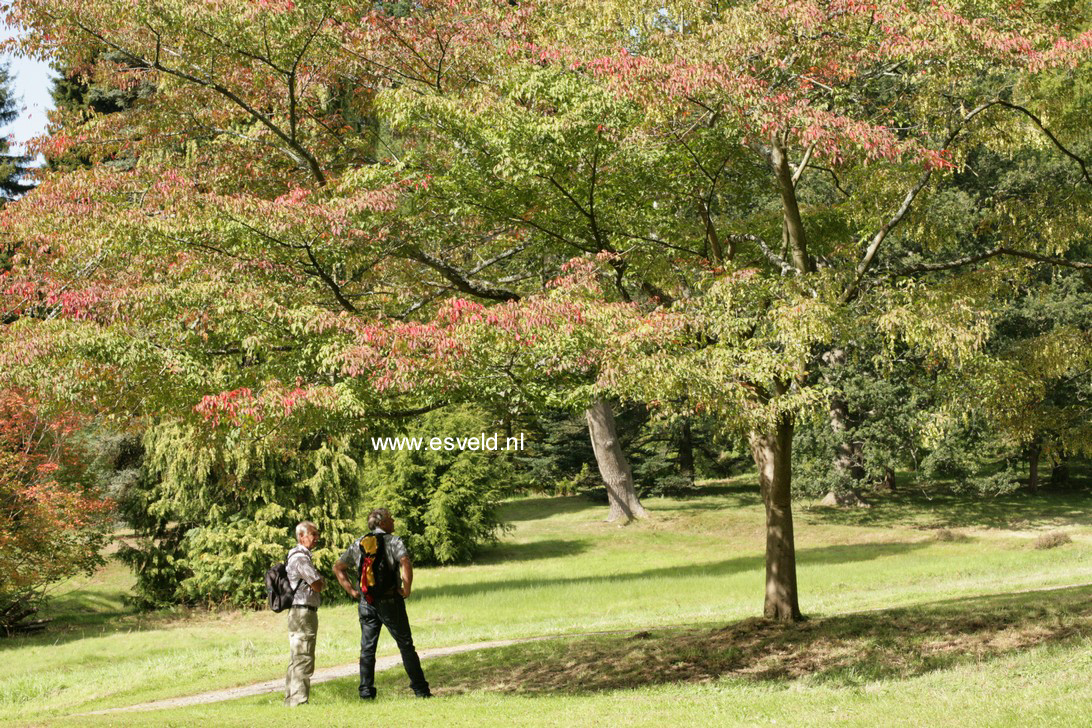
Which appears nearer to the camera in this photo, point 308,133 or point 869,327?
point 869,327

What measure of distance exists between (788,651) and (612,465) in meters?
21.7

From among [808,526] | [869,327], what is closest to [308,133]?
[869,327]

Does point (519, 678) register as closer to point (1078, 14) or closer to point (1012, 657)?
point (1012, 657)

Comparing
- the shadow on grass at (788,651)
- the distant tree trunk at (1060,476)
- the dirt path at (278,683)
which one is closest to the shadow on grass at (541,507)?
the distant tree trunk at (1060,476)

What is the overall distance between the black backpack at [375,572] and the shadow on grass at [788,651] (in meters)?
1.56

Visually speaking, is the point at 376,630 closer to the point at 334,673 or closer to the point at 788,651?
the point at 334,673

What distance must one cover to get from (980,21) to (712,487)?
33.4 metres

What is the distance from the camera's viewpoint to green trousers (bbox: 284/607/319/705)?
8445 millimetres

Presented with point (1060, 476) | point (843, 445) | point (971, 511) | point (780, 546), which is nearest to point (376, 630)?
point (780, 546)

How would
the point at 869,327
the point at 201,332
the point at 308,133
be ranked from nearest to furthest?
the point at 201,332 → the point at 869,327 → the point at 308,133

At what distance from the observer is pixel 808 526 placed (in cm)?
3084

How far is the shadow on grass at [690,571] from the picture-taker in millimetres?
22453

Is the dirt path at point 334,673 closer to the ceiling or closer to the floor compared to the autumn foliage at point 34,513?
closer to the floor

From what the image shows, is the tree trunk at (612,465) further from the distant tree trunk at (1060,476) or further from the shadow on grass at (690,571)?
the distant tree trunk at (1060,476)
